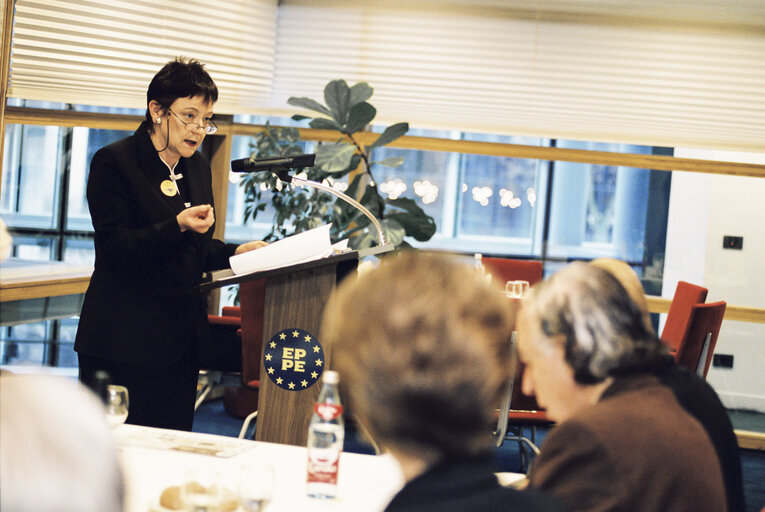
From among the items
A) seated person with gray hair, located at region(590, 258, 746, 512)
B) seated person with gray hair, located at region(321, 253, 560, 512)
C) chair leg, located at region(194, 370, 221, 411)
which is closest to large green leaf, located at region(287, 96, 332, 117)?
chair leg, located at region(194, 370, 221, 411)

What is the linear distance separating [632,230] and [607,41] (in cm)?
141

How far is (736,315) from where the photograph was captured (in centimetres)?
558

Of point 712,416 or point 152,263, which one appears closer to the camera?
point 712,416

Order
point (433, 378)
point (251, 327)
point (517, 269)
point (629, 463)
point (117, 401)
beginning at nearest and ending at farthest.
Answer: point (433, 378) < point (629, 463) < point (117, 401) < point (251, 327) < point (517, 269)

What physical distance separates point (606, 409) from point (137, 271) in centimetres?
168

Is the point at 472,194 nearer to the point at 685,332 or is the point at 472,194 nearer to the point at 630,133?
the point at 630,133

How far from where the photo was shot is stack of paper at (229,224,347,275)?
235cm

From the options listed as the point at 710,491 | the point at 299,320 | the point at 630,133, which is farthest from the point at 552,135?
the point at 710,491

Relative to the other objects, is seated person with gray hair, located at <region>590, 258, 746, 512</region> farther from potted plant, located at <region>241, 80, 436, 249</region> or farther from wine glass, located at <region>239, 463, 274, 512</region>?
potted plant, located at <region>241, 80, 436, 249</region>

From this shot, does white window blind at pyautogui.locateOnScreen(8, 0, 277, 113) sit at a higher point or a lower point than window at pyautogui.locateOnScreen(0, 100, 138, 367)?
higher

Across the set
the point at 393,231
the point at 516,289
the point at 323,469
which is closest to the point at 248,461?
the point at 323,469

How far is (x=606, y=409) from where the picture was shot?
135 centimetres

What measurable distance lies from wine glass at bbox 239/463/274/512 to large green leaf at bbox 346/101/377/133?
3.60 meters

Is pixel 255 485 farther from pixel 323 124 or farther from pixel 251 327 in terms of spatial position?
pixel 323 124
